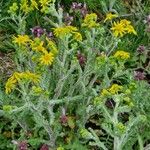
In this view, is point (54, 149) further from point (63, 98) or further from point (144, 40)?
point (144, 40)

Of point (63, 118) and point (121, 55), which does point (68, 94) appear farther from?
point (121, 55)

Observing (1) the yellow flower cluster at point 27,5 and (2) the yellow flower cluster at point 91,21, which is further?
(1) the yellow flower cluster at point 27,5

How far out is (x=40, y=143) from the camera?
330cm

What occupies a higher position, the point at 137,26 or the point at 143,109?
the point at 137,26

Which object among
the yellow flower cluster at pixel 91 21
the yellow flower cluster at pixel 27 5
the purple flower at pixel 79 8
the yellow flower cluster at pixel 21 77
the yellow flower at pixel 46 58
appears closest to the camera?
the yellow flower cluster at pixel 21 77

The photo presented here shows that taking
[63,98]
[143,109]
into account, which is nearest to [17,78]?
[63,98]

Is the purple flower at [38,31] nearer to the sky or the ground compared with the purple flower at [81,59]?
nearer to the sky

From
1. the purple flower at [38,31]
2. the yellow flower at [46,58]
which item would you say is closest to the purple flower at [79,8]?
the purple flower at [38,31]

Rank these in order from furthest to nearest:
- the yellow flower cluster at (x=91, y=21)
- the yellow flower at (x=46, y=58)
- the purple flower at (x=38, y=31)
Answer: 1. the purple flower at (x=38, y=31)
2. the yellow flower cluster at (x=91, y=21)
3. the yellow flower at (x=46, y=58)

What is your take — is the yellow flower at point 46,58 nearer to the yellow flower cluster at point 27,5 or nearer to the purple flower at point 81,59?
the yellow flower cluster at point 27,5

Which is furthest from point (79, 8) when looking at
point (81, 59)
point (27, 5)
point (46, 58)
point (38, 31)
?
point (46, 58)

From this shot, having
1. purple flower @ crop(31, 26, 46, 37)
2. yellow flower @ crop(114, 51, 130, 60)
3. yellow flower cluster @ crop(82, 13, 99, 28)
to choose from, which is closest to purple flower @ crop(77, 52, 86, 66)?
purple flower @ crop(31, 26, 46, 37)

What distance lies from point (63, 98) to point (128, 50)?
97 cm

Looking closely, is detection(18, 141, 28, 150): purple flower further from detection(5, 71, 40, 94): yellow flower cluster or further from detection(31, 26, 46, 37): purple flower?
detection(31, 26, 46, 37): purple flower
